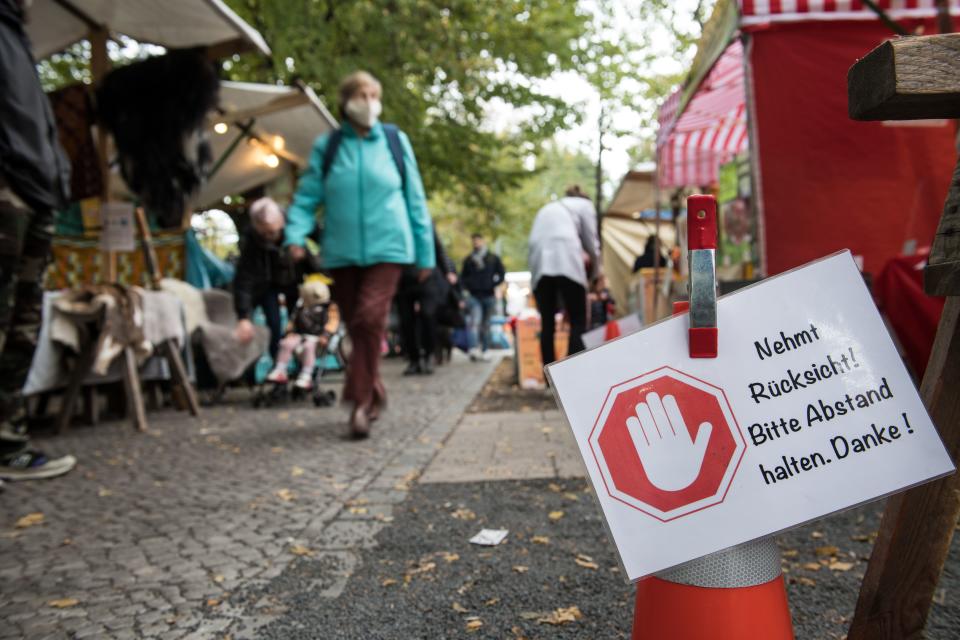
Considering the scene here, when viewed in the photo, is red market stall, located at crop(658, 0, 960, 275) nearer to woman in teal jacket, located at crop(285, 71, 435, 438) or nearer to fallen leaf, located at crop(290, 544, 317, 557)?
woman in teal jacket, located at crop(285, 71, 435, 438)

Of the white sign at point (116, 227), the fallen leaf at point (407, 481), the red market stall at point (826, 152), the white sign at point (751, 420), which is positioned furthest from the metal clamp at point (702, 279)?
the white sign at point (116, 227)

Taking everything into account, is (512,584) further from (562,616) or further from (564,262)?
(564,262)

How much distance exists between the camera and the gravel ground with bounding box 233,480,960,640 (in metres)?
2.11

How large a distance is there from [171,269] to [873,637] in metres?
8.41

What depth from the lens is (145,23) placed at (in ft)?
21.8

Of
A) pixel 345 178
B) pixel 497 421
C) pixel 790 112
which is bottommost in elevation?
pixel 497 421

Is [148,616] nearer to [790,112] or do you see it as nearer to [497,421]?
[497,421]

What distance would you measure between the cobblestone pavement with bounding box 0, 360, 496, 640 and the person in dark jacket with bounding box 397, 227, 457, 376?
4.39m

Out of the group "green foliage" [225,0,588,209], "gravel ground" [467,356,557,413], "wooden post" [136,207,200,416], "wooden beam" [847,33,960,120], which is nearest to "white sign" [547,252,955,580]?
"wooden beam" [847,33,960,120]

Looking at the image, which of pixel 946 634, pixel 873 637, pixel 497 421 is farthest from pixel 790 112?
pixel 873 637

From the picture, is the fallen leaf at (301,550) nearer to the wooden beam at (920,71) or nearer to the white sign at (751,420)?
the white sign at (751,420)

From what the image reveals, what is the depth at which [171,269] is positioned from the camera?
8641mm

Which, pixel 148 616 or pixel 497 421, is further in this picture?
pixel 497 421

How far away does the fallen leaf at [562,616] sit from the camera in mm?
2127
